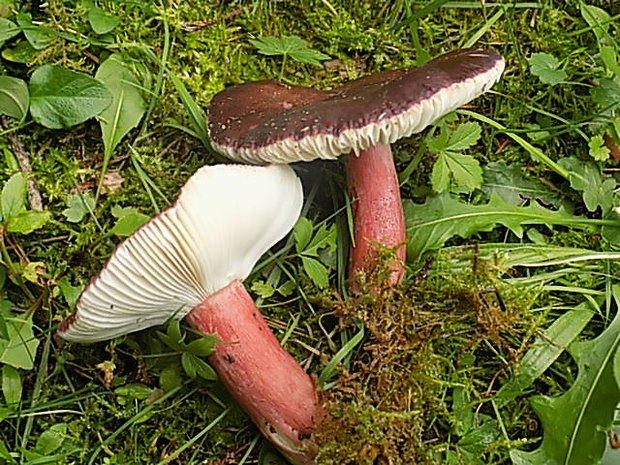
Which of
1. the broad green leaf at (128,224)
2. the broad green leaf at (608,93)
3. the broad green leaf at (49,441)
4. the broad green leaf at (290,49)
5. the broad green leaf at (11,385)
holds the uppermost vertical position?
the broad green leaf at (290,49)

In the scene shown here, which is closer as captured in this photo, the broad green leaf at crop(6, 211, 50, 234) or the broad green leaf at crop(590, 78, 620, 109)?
the broad green leaf at crop(6, 211, 50, 234)

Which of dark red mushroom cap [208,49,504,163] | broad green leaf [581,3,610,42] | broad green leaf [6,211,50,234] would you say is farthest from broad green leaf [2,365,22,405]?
broad green leaf [581,3,610,42]

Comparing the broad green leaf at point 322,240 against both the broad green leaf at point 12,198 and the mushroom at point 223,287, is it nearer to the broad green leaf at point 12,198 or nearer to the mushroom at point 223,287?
the mushroom at point 223,287

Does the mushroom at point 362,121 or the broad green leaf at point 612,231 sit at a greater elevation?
the mushroom at point 362,121

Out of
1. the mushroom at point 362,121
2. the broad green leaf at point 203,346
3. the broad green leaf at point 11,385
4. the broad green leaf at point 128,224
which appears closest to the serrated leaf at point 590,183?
the mushroom at point 362,121

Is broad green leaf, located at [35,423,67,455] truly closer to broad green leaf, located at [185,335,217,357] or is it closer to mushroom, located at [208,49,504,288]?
broad green leaf, located at [185,335,217,357]
